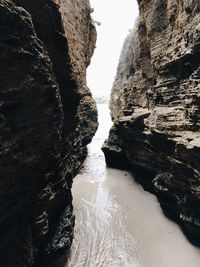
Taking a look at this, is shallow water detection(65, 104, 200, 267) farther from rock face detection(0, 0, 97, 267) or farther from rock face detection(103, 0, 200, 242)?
rock face detection(0, 0, 97, 267)

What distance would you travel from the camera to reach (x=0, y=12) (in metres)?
4.37

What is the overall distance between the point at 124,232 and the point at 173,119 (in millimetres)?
4182

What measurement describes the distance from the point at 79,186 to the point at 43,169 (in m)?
7.25

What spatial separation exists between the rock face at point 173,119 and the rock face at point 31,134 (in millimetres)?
3756

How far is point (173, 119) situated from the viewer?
9.02 meters

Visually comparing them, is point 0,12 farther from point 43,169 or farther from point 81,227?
point 81,227

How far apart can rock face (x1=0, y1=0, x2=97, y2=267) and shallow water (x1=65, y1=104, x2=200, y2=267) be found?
116 cm

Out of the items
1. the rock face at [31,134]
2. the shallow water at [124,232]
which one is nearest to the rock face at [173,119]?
the shallow water at [124,232]

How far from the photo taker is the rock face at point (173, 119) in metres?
7.97

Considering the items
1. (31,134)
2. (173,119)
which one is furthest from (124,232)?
(31,134)

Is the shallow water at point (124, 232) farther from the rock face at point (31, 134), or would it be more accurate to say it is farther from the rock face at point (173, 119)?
the rock face at point (31, 134)

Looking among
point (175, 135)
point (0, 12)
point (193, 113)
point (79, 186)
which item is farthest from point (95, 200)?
point (0, 12)

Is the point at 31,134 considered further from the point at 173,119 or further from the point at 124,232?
the point at 173,119

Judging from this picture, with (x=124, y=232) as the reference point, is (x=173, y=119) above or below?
above
